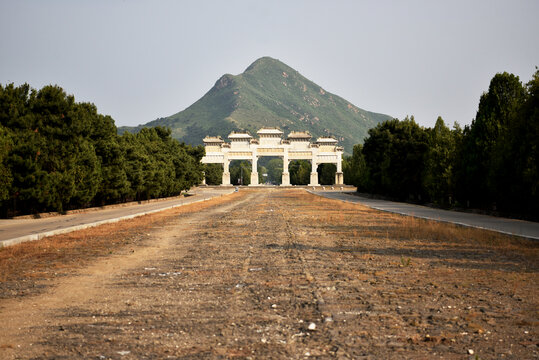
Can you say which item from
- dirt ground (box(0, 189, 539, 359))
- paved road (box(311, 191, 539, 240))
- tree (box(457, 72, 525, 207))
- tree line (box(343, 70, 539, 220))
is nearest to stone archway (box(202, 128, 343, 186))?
tree line (box(343, 70, 539, 220))

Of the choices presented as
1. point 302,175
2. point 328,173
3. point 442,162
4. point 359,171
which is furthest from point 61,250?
point 302,175

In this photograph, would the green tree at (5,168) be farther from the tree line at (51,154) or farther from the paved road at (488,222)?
the paved road at (488,222)

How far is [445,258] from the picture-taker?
11.7 m

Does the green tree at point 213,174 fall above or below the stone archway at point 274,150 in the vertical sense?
below

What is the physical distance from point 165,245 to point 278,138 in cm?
12338

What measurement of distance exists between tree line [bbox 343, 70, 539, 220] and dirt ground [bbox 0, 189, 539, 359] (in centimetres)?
1069

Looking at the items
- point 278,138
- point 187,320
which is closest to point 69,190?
point 187,320

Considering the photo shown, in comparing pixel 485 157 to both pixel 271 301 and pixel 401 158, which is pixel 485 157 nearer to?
pixel 401 158

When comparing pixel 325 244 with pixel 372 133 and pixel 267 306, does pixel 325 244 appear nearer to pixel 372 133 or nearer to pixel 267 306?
pixel 267 306

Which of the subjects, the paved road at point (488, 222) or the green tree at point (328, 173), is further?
the green tree at point (328, 173)

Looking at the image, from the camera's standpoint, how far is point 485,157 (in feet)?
95.7

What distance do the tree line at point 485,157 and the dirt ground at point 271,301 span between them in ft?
35.1

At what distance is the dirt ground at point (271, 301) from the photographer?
5.18m

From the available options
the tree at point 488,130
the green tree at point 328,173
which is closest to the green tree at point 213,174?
the green tree at point 328,173
